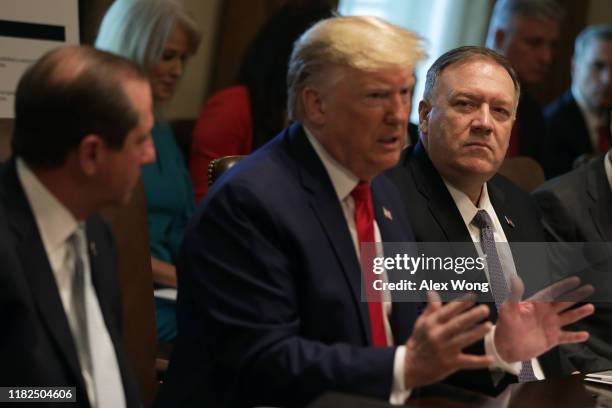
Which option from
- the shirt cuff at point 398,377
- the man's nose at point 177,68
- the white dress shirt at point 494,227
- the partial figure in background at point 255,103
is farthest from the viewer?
the partial figure in background at point 255,103

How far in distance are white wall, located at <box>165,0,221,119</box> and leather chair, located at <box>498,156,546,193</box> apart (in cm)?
177

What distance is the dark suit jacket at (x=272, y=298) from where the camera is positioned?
212 cm

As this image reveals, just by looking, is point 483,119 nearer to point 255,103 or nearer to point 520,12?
point 255,103

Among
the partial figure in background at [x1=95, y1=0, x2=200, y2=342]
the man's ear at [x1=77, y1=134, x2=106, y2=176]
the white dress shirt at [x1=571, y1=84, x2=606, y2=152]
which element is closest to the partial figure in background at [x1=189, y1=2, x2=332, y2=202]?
the partial figure in background at [x1=95, y1=0, x2=200, y2=342]

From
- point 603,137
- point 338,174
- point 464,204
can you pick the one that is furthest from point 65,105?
point 603,137

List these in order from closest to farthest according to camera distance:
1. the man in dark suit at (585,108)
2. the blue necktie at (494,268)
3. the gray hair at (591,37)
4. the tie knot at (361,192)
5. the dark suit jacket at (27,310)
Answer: the dark suit jacket at (27,310)
the tie knot at (361,192)
the blue necktie at (494,268)
the man in dark suit at (585,108)
the gray hair at (591,37)

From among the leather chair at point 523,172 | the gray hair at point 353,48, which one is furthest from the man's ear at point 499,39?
the gray hair at point 353,48

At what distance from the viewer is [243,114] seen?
427 centimetres

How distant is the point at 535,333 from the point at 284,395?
606 mm

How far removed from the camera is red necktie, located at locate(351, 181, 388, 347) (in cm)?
232

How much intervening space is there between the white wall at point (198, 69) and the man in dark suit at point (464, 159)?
211 cm

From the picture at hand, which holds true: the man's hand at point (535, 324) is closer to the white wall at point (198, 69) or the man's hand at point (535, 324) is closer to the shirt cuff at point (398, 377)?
the shirt cuff at point (398, 377)

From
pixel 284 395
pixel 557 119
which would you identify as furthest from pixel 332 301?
pixel 557 119

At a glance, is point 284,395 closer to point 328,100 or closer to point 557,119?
point 328,100
